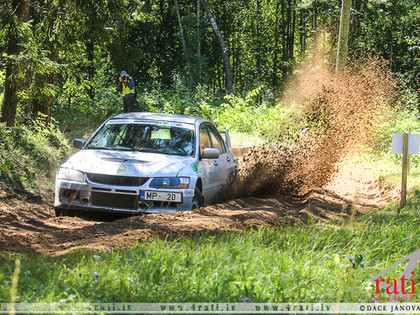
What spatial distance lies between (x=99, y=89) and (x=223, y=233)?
22672mm

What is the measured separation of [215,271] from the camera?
4750 mm

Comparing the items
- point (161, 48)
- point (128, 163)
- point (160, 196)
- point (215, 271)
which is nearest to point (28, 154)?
point (128, 163)

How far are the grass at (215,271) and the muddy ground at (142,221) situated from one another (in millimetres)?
424

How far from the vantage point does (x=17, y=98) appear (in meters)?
13.9

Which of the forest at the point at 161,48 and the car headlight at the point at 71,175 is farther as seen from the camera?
the forest at the point at 161,48

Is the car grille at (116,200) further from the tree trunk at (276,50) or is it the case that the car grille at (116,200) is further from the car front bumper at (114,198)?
the tree trunk at (276,50)

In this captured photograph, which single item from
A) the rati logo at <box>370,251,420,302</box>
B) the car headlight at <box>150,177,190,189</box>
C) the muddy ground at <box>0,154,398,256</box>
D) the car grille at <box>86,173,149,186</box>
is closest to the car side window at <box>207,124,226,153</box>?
the muddy ground at <box>0,154,398,256</box>

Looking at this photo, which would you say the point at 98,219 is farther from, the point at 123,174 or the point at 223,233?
the point at 223,233

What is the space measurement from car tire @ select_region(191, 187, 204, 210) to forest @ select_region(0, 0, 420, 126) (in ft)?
20.1

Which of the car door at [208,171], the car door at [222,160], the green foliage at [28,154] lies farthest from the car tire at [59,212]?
the green foliage at [28,154]

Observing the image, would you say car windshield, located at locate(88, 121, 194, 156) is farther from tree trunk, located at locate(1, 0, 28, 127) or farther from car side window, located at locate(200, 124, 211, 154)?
tree trunk, located at locate(1, 0, 28, 127)

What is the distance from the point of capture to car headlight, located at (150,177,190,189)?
7918mm

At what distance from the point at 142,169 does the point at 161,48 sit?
127 feet

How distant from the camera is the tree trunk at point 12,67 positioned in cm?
1233
